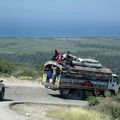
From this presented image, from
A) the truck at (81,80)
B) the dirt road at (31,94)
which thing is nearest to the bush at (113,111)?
the dirt road at (31,94)

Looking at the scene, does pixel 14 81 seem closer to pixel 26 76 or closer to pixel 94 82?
pixel 26 76

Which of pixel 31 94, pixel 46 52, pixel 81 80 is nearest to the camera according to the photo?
pixel 31 94

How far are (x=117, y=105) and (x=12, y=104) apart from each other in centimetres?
517

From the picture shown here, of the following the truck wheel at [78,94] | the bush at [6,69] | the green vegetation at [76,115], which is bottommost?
the truck wheel at [78,94]

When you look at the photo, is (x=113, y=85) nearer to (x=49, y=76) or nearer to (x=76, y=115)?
(x=49, y=76)

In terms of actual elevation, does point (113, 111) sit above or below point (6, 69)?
above

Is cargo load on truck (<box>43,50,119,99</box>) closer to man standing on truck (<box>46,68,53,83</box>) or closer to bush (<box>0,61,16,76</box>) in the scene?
man standing on truck (<box>46,68,53,83</box>)

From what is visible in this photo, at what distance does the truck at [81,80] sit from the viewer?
111 ft

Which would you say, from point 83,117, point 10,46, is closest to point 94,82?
point 83,117

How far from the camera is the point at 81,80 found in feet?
113

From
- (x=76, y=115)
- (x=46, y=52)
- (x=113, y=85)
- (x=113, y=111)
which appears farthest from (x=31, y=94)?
(x=46, y=52)

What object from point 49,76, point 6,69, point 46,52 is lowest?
point 46,52

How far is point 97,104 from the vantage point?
25.7 m

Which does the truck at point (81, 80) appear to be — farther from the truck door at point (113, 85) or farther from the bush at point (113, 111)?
the bush at point (113, 111)
